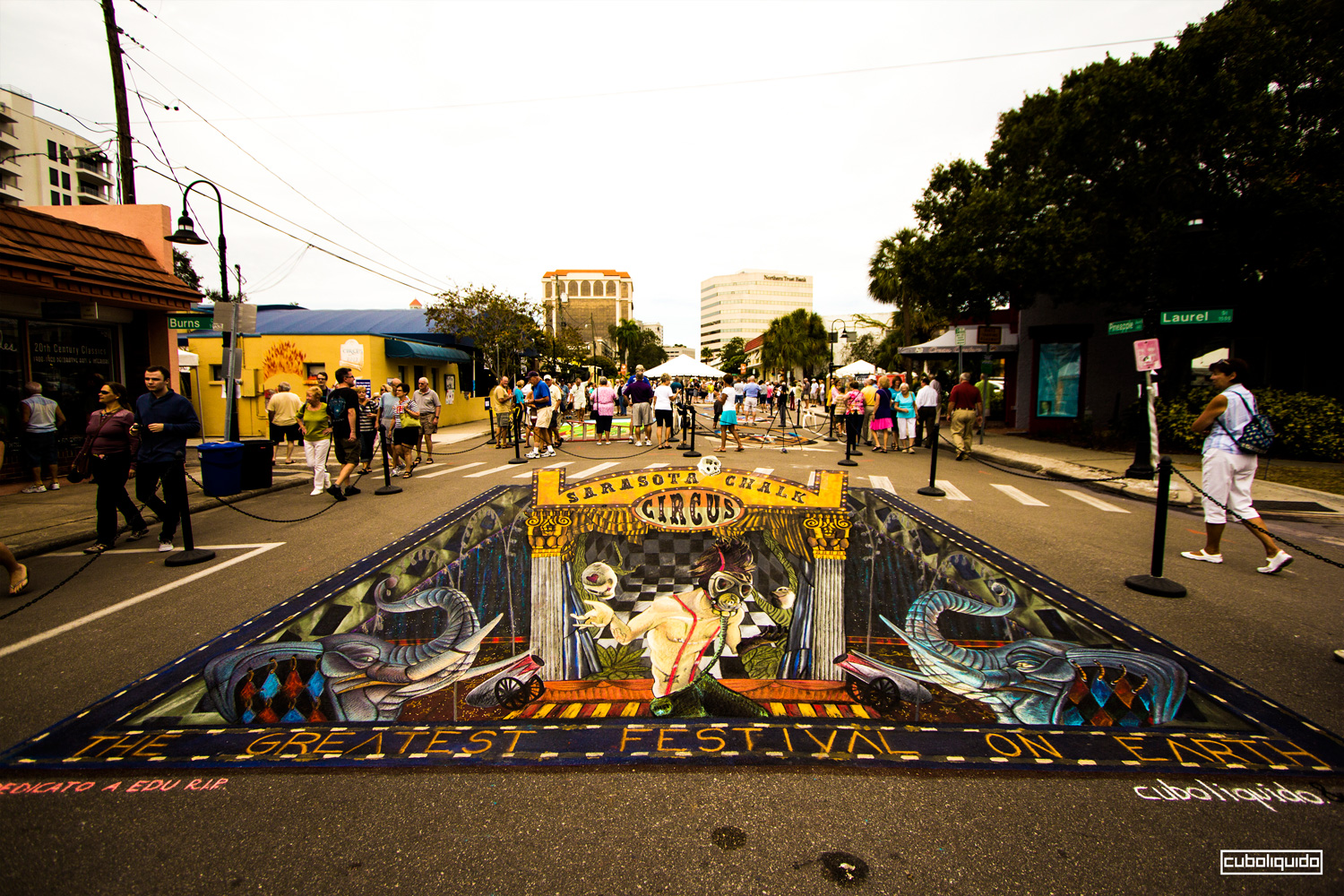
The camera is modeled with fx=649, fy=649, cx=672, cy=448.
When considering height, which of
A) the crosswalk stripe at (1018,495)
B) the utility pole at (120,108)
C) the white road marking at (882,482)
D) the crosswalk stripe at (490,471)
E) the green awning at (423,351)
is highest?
the utility pole at (120,108)

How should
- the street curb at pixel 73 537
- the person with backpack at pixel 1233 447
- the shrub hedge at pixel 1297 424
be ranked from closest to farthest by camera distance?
the person with backpack at pixel 1233 447 → the street curb at pixel 73 537 → the shrub hedge at pixel 1297 424

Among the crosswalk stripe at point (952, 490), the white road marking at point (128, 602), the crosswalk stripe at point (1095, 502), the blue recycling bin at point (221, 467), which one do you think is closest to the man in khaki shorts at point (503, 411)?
the blue recycling bin at point (221, 467)

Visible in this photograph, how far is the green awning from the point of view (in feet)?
78.0

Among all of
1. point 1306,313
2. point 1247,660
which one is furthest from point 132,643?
point 1306,313

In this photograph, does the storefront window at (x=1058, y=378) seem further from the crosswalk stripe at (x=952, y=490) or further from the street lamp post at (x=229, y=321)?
the street lamp post at (x=229, y=321)

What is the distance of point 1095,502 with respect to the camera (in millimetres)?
10438

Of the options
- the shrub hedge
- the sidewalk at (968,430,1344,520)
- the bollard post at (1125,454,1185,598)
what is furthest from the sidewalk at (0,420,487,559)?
the shrub hedge

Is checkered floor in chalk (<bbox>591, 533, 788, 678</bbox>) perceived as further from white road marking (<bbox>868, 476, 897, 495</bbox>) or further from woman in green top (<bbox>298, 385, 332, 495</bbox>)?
woman in green top (<bbox>298, 385, 332, 495</bbox>)

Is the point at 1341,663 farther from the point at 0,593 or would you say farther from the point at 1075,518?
the point at 0,593

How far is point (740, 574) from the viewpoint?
394 centimetres

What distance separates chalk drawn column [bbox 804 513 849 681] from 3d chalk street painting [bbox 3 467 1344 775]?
12 millimetres

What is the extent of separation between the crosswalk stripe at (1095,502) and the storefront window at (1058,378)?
10189 millimetres

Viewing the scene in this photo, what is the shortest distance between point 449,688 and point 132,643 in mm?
2829

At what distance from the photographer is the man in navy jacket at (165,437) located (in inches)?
282
